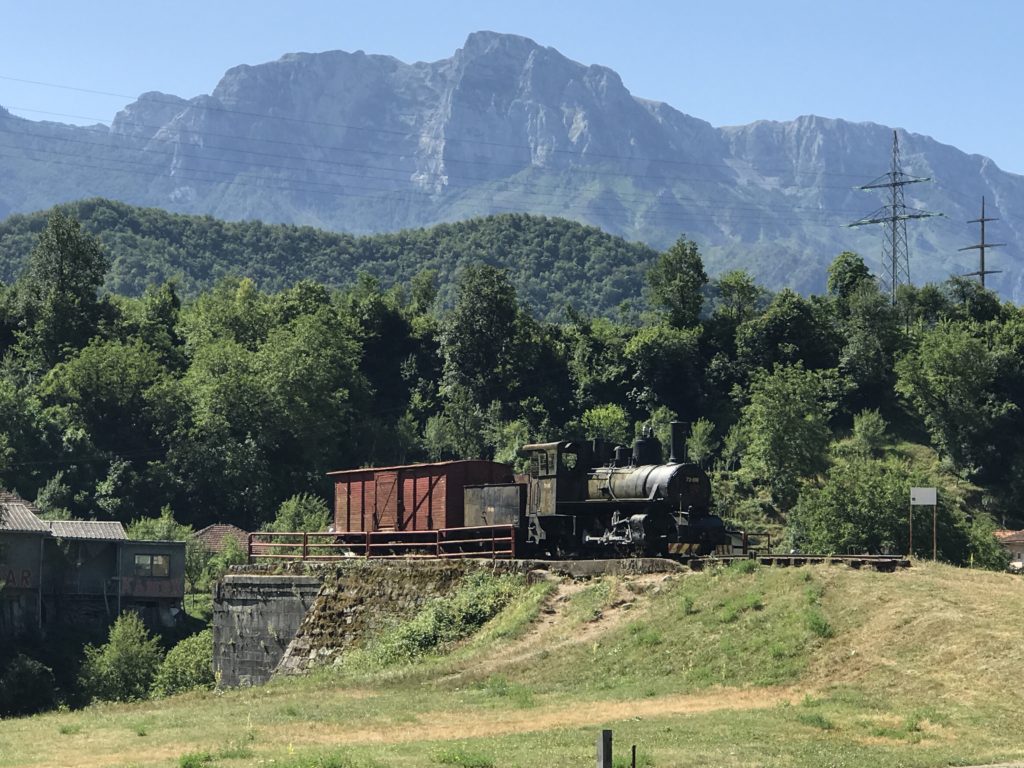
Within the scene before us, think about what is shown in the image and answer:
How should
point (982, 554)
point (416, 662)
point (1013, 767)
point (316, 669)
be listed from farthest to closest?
point (982, 554), point (316, 669), point (416, 662), point (1013, 767)

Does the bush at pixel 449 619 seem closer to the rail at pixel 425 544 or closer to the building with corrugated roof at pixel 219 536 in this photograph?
the rail at pixel 425 544

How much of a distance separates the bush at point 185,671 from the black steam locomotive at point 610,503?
2252 cm

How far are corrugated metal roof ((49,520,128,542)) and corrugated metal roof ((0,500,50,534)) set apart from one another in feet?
7.18

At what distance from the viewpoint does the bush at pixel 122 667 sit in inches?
2731

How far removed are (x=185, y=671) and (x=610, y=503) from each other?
1170 inches

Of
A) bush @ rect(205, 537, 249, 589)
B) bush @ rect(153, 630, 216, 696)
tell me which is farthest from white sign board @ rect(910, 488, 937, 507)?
bush @ rect(205, 537, 249, 589)

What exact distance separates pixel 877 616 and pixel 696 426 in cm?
6627

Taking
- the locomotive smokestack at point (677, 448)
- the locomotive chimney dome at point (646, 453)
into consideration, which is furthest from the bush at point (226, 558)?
the locomotive smokestack at point (677, 448)

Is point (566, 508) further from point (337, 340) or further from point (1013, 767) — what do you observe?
point (337, 340)

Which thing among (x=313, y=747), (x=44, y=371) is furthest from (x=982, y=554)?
(x=44, y=371)

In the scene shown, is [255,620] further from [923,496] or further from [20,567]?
[20,567]

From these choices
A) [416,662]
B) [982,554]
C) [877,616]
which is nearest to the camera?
[877,616]

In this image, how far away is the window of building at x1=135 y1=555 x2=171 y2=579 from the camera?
85.9 m

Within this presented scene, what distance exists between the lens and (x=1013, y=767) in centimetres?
2225
